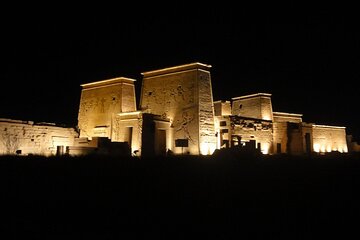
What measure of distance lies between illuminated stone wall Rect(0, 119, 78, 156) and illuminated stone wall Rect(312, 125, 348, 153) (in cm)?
1976

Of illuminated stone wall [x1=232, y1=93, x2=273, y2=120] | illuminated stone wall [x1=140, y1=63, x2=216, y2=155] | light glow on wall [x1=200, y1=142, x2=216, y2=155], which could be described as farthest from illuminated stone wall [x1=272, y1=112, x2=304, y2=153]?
light glow on wall [x1=200, y1=142, x2=216, y2=155]

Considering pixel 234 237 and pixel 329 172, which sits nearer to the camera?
Result: pixel 234 237

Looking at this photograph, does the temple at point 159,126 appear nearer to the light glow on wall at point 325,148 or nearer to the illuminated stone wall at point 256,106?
the illuminated stone wall at point 256,106

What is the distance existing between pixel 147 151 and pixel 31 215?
42.9ft

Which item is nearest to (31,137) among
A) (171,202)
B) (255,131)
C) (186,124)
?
(186,124)

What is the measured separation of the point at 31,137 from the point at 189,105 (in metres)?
9.34

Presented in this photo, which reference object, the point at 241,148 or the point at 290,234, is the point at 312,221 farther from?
the point at 241,148

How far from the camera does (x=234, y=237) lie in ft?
23.2

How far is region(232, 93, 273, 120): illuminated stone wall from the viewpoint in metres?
28.3

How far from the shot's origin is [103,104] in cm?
2658

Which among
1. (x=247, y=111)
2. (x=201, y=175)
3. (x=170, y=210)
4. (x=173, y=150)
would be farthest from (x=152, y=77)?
(x=170, y=210)

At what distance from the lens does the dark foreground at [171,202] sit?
7.29 meters

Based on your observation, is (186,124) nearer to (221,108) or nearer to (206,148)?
(206,148)

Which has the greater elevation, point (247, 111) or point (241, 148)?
point (247, 111)
